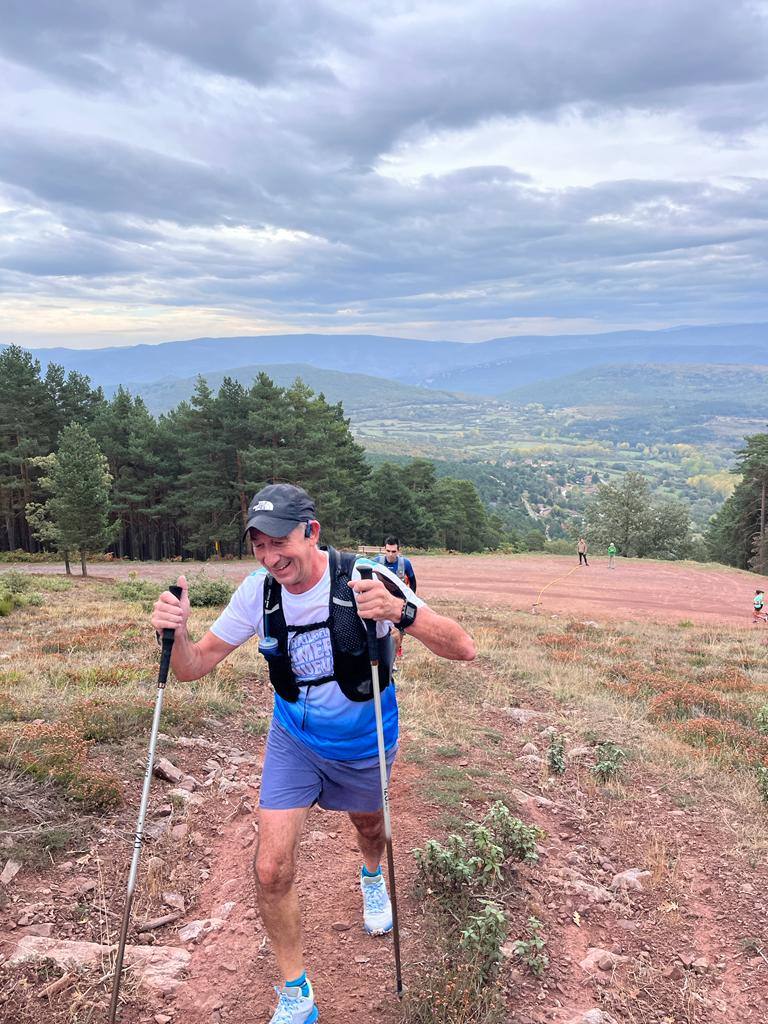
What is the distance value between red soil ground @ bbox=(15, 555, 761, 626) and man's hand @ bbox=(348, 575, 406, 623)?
768 inches

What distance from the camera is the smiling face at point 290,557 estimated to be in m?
3.34

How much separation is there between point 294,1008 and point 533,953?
58.9 inches

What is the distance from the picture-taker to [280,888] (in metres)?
3.26

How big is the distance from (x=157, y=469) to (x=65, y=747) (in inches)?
1571

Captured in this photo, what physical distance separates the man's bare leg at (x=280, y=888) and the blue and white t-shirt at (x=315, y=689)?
428mm

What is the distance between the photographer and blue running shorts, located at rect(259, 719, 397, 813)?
11.5 ft

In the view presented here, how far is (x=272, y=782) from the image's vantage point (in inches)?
139

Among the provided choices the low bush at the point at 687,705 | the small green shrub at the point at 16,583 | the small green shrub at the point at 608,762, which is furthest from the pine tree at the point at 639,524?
the small green shrub at the point at 608,762

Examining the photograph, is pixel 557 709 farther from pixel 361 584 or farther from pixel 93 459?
pixel 93 459

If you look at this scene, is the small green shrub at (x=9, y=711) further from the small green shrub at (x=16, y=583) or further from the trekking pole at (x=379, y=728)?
the small green shrub at (x=16, y=583)

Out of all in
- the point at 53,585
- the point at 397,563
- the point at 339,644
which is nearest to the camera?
the point at 339,644

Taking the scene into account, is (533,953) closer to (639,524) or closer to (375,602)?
(375,602)

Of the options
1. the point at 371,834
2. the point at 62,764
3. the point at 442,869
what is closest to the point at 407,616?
the point at 371,834

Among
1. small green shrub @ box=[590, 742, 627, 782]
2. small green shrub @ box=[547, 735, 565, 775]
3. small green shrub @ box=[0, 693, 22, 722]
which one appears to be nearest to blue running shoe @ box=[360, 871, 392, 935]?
small green shrub @ box=[547, 735, 565, 775]
